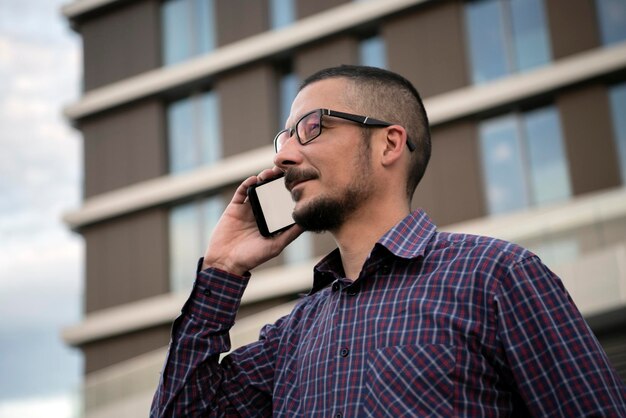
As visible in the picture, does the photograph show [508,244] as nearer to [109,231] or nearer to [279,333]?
[279,333]

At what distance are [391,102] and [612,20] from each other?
16.2 metres

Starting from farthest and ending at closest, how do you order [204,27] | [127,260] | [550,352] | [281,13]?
[204,27] → [127,260] → [281,13] → [550,352]

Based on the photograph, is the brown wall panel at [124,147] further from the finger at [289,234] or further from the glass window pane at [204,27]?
the finger at [289,234]

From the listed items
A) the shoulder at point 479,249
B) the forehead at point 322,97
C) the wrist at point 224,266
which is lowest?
the shoulder at point 479,249

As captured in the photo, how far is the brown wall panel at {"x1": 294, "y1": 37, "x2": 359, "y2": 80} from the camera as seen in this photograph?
1989cm

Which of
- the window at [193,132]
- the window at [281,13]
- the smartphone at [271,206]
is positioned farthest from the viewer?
the window at [193,132]

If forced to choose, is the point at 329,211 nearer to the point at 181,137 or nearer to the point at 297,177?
the point at 297,177

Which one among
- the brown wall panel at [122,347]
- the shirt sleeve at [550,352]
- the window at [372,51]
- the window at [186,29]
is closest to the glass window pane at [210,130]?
the window at [186,29]

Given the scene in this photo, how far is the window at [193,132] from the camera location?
21984 millimetres

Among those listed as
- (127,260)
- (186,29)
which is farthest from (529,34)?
(127,260)

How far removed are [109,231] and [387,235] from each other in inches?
829

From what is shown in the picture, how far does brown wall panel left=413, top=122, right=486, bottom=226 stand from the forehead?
15.3 meters

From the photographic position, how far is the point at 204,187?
2097cm

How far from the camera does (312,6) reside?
20.6 metres
